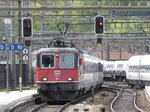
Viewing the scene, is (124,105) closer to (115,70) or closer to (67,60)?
(67,60)

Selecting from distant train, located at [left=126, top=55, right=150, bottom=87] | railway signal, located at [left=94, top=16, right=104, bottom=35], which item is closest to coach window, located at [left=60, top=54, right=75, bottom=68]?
railway signal, located at [left=94, top=16, right=104, bottom=35]

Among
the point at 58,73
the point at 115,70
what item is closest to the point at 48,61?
the point at 58,73

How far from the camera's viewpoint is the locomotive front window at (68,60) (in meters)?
24.3

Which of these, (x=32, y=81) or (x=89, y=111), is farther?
(x=32, y=81)

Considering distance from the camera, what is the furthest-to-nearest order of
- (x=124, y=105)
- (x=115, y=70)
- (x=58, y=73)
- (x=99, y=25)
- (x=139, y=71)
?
(x=115, y=70) → (x=139, y=71) → (x=99, y=25) → (x=124, y=105) → (x=58, y=73)

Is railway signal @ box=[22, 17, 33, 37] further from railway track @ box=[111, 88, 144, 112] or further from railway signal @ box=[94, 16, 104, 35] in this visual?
railway track @ box=[111, 88, 144, 112]

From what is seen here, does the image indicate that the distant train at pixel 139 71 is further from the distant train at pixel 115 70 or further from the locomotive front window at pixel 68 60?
the distant train at pixel 115 70

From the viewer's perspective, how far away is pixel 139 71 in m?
42.3

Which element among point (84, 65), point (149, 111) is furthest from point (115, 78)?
point (149, 111)

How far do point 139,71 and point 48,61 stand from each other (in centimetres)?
1925

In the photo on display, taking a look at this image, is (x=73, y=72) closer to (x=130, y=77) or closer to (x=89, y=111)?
(x=89, y=111)

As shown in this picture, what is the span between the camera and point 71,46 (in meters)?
25.4

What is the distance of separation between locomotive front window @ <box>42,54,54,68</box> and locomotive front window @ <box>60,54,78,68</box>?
50cm

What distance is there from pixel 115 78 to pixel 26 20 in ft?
146
